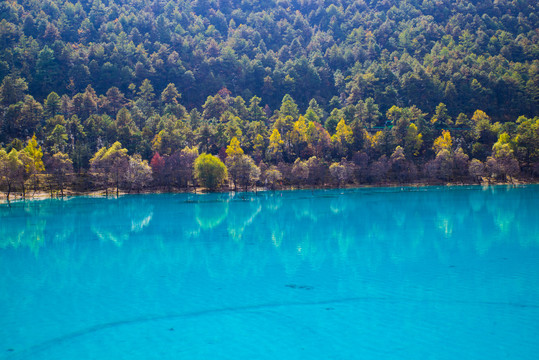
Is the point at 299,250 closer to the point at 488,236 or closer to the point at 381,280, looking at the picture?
the point at 381,280

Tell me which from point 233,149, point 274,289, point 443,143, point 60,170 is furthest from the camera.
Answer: point 443,143

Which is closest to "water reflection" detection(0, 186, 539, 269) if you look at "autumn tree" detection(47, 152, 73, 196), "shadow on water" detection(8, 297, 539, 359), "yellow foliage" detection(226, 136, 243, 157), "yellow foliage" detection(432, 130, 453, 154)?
"shadow on water" detection(8, 297, 539, 359)

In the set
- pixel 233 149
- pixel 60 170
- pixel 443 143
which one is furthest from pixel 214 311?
pixel 443 143

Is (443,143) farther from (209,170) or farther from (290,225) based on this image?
(290,225)

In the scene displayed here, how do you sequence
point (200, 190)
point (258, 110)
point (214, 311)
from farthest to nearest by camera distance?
point (258, 110) → point (200, 190) → point (214, 311)

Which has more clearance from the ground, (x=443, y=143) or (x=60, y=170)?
(x=443, y=143)
